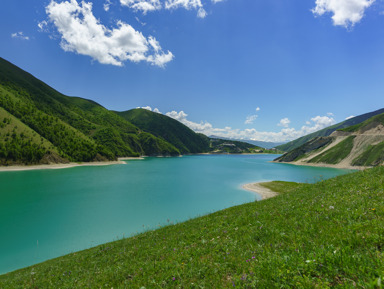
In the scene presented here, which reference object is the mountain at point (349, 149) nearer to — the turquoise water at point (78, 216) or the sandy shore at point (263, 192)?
the sandy shore at point (263, 192)

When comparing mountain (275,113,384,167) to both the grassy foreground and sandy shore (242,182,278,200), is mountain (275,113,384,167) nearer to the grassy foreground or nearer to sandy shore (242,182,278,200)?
sandy shore (242,182,278,200)

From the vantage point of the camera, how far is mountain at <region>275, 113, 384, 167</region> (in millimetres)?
120106

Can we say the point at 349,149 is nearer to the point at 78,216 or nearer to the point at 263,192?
the point at 263,192

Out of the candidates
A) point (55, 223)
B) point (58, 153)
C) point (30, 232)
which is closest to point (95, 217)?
point (55, 223)

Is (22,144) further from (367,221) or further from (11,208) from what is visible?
(367,221)

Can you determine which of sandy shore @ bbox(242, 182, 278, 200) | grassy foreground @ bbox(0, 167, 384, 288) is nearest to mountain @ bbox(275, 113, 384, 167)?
sandy shore @ bbox(242, 182, 278, 200)

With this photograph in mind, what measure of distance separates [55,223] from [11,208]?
53.8 ft

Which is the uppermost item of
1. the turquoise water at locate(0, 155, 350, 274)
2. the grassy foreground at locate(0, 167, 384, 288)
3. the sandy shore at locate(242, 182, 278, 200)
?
the grassy foreground at locate(0, 167, 384, 288)

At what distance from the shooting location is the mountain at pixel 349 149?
12011cm

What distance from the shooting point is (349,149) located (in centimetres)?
13838

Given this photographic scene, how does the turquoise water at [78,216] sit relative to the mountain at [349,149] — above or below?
below

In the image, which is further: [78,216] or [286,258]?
[78,216]

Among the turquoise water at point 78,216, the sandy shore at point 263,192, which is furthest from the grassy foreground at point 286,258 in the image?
the sandy shore at point 263,192

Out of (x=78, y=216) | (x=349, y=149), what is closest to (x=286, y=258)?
(x=78, y=216)
